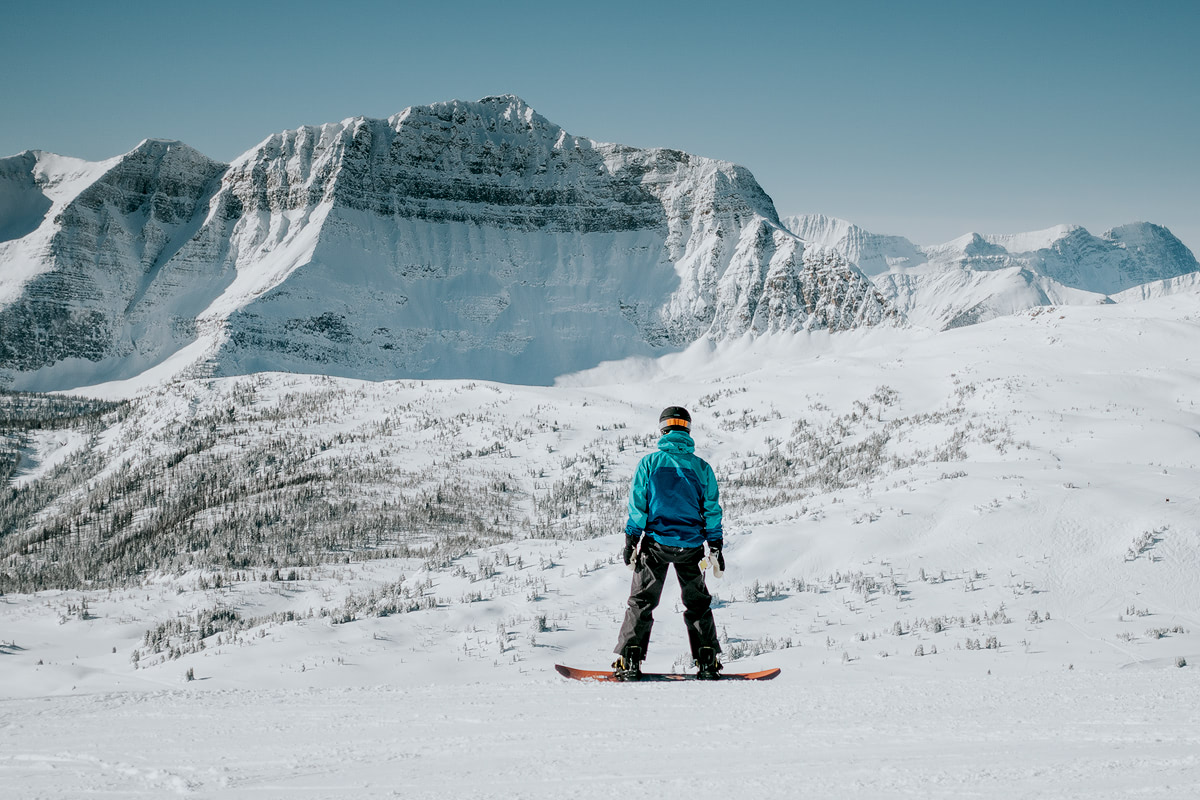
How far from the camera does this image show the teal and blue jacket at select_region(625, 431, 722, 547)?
7.12m

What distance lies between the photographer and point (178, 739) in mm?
4840

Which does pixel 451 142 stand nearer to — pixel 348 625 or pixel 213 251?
pixel 213 251

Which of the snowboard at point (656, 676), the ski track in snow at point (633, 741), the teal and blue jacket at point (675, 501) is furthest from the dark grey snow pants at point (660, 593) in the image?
the ski track in snow at point (633, 741)

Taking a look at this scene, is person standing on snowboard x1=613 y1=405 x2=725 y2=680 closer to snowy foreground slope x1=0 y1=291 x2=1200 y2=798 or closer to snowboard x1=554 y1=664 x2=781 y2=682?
snowboard x1=554 y1=664 x2=781 y2=682

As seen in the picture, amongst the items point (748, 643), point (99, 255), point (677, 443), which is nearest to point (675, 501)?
point (677, 443)

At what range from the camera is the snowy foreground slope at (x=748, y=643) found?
4.04 meters

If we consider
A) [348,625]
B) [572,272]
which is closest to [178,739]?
[348,625]

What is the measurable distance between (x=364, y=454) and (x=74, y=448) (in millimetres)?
35887

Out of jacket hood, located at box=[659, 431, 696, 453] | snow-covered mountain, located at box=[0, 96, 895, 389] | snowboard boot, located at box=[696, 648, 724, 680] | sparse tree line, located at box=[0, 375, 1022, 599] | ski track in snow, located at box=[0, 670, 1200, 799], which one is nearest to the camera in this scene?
ski track in snow, located at box=[0, 670, 1200, 799]

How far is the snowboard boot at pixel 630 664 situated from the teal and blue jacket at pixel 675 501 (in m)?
1.09

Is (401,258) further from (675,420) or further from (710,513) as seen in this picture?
(710,513)

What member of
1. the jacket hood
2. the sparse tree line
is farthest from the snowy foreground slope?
the jacket hood

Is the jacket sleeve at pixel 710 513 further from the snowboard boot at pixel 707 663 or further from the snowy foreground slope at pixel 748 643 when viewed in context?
the snowy foreground slope at pixel 748 643

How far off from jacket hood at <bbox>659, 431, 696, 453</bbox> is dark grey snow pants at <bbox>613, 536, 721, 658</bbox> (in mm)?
891
